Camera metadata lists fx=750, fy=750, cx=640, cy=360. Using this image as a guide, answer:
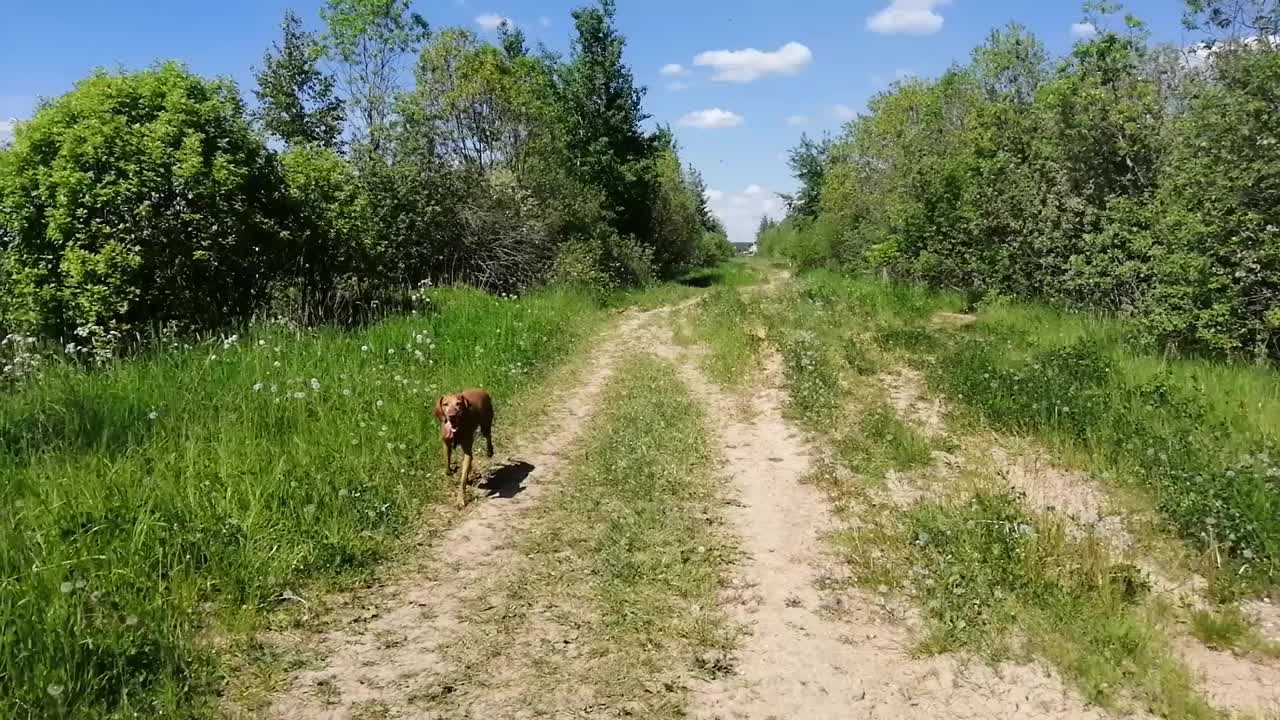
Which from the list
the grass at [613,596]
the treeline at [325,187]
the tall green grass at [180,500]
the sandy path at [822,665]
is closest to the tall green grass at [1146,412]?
the sandy path at [822,665]

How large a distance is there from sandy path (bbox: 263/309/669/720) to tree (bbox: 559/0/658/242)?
77.1 feet

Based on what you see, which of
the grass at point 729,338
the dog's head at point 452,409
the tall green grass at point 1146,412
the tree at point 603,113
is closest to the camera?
the tall green grass at point 1146,412

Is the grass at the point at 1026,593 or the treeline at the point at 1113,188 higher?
the treeline at the point at 1113,188

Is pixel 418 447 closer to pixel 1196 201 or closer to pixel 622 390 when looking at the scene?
pixel 622 390

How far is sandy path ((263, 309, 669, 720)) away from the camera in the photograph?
352 cm

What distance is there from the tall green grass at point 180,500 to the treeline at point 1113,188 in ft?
30.0

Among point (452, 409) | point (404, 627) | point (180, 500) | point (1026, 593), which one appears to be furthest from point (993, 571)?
point (180, 500)

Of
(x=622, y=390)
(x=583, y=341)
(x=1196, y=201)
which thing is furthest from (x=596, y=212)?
(x=1196, y=201)

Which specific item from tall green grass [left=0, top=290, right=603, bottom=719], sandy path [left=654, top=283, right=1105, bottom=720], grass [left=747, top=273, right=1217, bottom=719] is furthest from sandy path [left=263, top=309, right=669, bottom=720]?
grass [left=747, top=273, right=1217, bottom=719]

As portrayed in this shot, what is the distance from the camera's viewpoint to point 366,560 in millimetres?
4973

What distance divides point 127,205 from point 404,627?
823 cm

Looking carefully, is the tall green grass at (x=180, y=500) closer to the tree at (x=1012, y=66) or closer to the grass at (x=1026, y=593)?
the grass at (x=1026, y=593)

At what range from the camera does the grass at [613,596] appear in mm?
3682

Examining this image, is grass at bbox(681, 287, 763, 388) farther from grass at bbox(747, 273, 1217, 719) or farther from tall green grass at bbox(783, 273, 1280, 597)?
grass at bbox(747, 273, 1217, 719)
